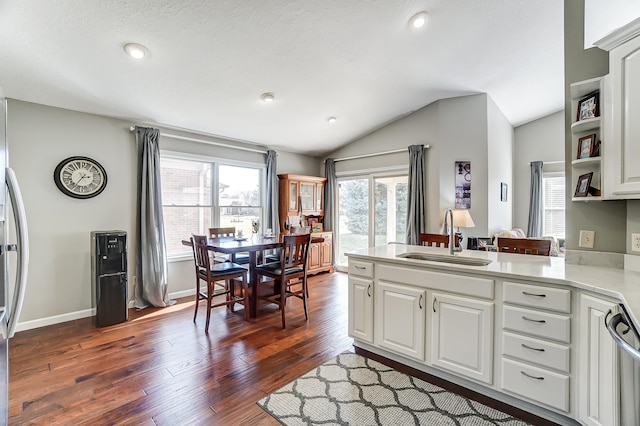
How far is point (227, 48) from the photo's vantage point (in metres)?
2.74

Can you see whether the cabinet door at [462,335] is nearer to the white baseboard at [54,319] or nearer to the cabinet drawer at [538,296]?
the cabinet drawer at [538,296]

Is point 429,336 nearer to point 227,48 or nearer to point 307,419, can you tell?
point 307,419

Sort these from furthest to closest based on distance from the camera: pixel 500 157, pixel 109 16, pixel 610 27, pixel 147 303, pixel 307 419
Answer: pixel 500 157 → pixel 147 303 → pixel 610 27 → pixel 109 16 → pixel 307 419

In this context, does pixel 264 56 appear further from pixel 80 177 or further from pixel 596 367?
pixel 596 367

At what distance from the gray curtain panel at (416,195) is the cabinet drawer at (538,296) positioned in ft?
9.46

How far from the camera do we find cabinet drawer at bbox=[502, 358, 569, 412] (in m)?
1.70

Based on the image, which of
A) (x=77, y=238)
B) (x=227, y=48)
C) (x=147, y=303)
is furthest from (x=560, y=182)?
(x=77, y=238)

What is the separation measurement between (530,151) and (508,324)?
5764 millimetres

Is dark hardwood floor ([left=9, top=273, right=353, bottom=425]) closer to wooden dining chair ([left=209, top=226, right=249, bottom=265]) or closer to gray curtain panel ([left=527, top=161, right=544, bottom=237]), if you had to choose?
wooden dining chair ([left=209, top=226, right=249, bottom=265])

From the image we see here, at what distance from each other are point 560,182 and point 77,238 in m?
8.17

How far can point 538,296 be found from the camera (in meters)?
1.77

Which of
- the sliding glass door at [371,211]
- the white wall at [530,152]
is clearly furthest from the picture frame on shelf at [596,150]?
the white wall at [530,152]

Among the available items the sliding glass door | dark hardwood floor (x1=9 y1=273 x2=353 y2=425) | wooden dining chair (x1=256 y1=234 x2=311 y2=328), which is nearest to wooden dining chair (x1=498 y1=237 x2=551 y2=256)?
dark hardwood floor (x1=9 y1=273 x2=353 y2=425)

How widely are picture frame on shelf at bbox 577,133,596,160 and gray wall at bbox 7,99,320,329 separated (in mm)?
4602
